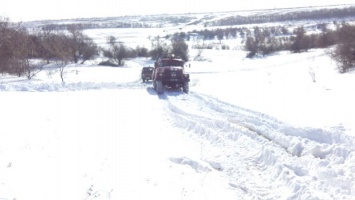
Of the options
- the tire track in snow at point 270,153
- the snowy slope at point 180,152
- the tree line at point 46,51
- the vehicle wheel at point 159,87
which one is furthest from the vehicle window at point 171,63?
the tree line at point 46,51

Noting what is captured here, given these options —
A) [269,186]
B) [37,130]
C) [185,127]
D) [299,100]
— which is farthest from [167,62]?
[269,186]

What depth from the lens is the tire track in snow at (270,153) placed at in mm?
6824

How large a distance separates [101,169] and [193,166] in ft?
6.46

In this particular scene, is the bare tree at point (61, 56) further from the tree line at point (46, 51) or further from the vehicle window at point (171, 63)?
the vehicle window at point (171, 63)

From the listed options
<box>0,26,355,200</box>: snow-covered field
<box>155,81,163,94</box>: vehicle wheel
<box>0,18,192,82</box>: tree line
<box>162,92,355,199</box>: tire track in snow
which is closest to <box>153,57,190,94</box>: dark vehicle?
<box>155,81,163,94</box>: vehicle wheel

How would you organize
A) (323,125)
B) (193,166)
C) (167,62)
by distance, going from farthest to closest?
(167,62) → (323,125) → (193,166)

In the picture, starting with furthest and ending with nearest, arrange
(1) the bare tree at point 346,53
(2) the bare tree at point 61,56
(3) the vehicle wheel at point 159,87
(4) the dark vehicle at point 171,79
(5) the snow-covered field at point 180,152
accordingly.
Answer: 1. (2) the bare tree at point 61,56
2. (1) the bare tree at point 346,53
3. (4) the dark vehicle at point 171,79
4. (3) the vehicle wheel at point 159,87
5. (5) the snow-covered field at point 180,152

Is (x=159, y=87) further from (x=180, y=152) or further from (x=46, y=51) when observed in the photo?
(x=46, y=51)

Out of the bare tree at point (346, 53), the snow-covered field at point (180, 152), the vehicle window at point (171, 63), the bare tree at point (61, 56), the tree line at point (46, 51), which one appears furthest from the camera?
the tree line at point (46, 51)

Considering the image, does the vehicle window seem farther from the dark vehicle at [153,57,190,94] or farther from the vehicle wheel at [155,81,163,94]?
the vehicle wheel at [155,81,163,94]

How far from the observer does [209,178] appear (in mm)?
7699

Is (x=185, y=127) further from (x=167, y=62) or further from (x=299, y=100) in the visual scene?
(x=167, y=62)

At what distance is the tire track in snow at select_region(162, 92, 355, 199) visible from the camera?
22.4 feet

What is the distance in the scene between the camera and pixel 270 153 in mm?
8633
